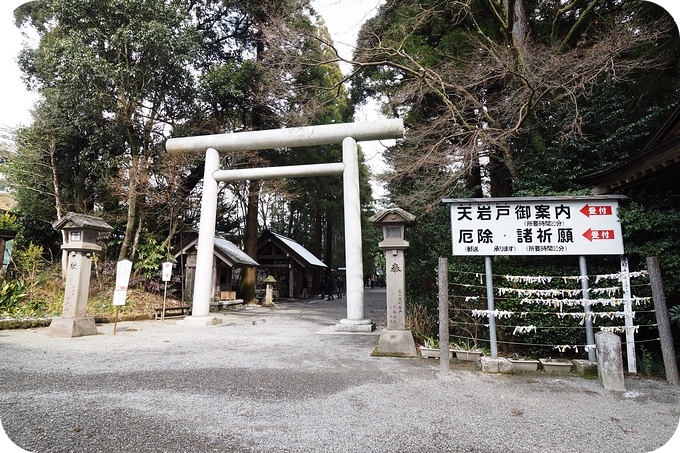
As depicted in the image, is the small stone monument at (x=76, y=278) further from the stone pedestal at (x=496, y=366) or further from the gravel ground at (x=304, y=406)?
the stone pedestal at (x=496, y=366)

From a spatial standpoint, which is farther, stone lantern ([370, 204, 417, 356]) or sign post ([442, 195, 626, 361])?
stone lantern ([370, 204, 417, 356])

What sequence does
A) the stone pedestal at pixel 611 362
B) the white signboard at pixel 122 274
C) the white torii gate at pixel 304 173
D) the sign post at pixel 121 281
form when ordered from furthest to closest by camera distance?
the white torii gate at pixel 304 173 → the white signboard at pixel 122 274 → the sign post at pixel 121 281 → the stone pedestal at pixel 611 362

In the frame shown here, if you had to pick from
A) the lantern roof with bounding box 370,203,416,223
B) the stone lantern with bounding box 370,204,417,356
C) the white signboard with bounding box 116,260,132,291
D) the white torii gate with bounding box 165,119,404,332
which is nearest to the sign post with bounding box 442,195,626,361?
the lantern roof with bounding box 370,203,416,223

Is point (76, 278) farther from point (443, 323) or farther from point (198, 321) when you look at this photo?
point (443, 323)

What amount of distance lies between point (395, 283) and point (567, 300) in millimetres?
2433

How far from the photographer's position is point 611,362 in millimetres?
3904

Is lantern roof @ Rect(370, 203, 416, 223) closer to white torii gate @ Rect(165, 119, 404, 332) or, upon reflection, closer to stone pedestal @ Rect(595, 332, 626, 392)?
white torii gate @ Rect(165, 119, 404, 332)

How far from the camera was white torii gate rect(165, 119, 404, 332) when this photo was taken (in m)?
7.69

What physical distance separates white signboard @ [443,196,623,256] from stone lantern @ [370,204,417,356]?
1.04 m

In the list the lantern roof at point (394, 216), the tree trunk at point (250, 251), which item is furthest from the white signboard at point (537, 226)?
the tree trunk at point (250, 251)

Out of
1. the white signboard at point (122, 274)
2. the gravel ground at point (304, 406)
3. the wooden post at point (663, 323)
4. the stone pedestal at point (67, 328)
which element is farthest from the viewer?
the white signboard at point (122, 274)

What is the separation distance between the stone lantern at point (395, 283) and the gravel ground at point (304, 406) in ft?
1.15

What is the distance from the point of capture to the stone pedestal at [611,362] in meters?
3.86

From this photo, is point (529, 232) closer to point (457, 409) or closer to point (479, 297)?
point (479, 297)
